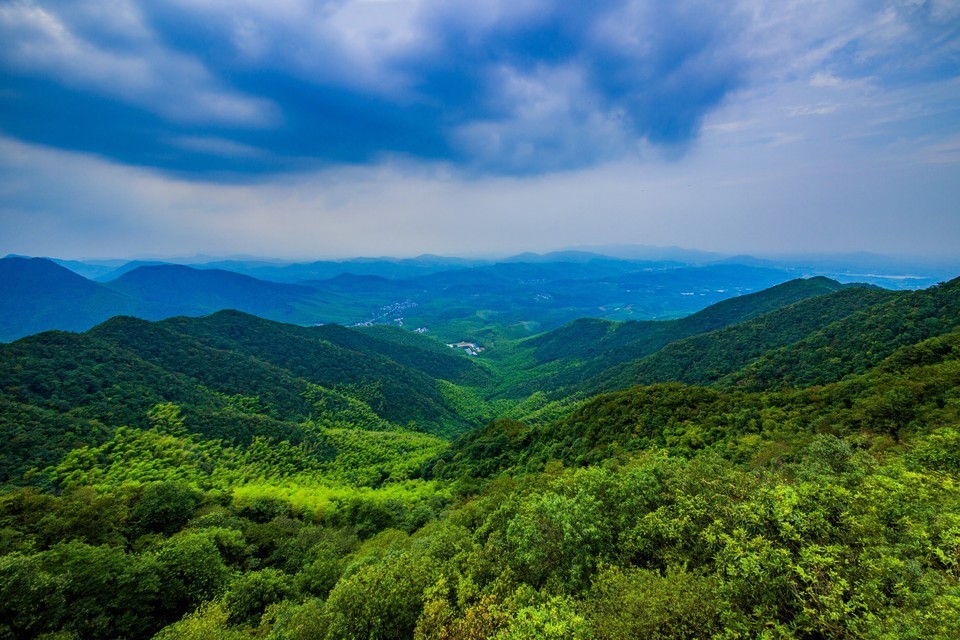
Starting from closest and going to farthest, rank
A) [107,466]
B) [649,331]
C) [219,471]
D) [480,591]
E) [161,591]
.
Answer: [480,591] < [161,591] < [107,466] < [219,471] < [649,331]

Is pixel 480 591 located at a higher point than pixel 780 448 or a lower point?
lower

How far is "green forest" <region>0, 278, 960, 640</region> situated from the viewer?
1109 cm

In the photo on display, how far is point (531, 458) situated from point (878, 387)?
3702 centimetres

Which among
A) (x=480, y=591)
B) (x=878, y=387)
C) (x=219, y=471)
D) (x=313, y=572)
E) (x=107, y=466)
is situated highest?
(x=878, y=387)

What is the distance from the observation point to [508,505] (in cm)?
2481

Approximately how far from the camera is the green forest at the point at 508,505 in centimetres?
1109

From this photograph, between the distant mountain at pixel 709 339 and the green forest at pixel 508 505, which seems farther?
the distant mountain at pixel 709 339

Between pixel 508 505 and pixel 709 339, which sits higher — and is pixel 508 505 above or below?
below

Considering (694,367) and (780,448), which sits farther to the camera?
(694,367)

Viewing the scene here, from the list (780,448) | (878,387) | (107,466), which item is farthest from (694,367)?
(107,466)

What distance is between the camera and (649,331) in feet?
554

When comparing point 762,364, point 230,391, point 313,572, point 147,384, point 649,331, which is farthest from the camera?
point 649,331

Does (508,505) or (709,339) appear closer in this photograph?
(508,505)

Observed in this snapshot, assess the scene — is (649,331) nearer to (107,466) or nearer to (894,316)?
(894,316)
